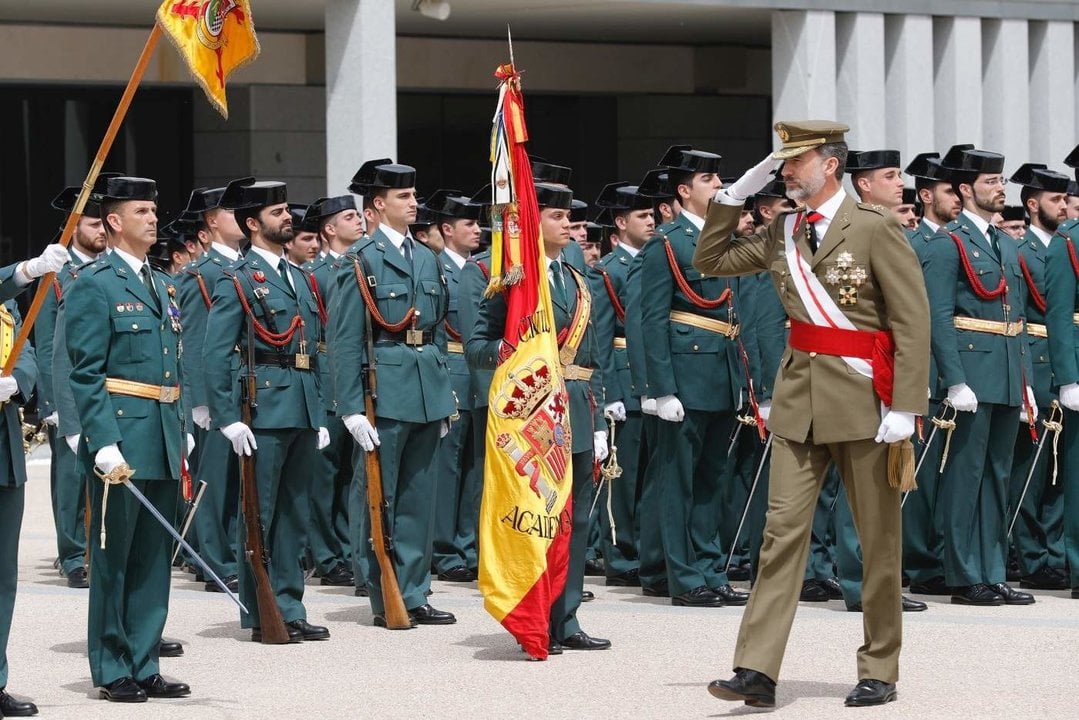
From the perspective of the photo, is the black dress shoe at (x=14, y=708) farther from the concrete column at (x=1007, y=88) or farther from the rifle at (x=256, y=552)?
the concrete column at (x=1007, y=88)

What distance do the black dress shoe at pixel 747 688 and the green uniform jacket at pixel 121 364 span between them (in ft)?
6.93

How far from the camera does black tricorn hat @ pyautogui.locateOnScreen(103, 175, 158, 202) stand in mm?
7371

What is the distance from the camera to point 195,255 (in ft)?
39.4

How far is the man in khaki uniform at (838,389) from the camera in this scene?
6785 mm

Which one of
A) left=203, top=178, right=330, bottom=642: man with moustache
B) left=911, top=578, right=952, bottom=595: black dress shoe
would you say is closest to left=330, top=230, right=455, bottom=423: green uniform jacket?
left=203, top=178, right=330, bottom=642: man with moustache

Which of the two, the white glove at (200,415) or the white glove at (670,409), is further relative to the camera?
the white glove at (200,415)

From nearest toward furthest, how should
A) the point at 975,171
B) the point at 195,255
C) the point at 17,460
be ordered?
the point at 17,460
the point at 975,171
the point at 195,255

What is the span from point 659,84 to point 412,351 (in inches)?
573

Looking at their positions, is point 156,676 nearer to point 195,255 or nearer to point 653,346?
point 653,346

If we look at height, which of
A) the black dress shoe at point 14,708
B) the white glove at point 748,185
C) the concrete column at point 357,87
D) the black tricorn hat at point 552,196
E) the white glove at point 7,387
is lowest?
the black dress shoe at point 14,708

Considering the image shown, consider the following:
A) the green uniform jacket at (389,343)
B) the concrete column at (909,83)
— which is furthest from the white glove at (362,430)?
the concrete column at (909,83)

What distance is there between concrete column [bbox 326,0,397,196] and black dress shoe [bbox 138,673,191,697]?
33.2ft

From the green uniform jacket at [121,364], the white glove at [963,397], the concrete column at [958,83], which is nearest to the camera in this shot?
the green uniform jacket at [121,364]

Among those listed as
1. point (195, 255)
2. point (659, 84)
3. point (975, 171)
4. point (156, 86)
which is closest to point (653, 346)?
point (975, 171)
